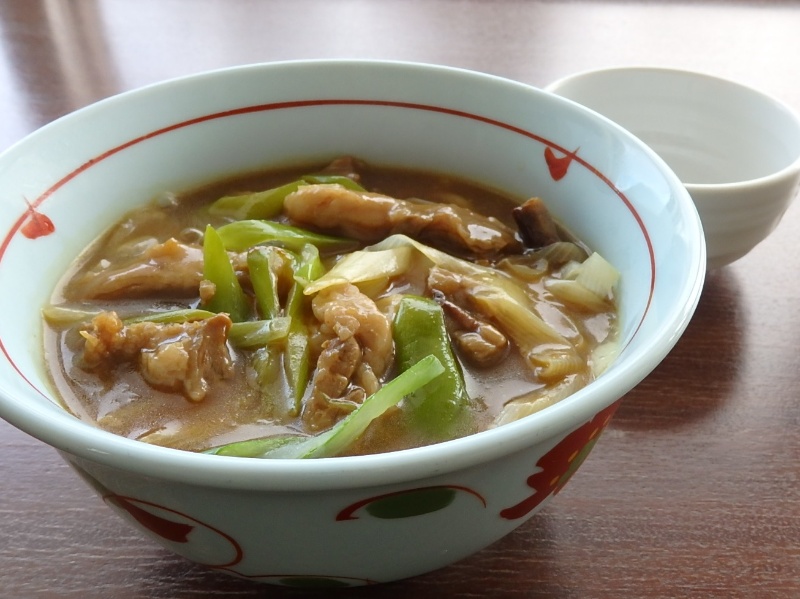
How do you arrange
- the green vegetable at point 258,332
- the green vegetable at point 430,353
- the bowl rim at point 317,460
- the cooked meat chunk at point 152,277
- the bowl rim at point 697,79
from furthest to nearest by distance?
1. the bowl rim at point 697,79
2. the cooked meat chunk at point 152,277
3. the green vegetable at point 258,332
4. the green vegetable at point 430,353
5. the bowl rim at point 317,460

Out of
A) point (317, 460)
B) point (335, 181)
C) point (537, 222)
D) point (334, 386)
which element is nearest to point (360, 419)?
point (334, 386)

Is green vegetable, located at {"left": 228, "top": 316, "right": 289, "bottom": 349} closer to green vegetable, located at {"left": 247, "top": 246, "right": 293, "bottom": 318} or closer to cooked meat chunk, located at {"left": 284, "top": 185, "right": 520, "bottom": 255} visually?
green vegetable, located at {"left": 247, "top": 246, "right": 293, "bottom": 318}

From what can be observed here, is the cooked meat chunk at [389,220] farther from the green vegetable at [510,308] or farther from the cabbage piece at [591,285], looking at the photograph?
the cabbage piece at [591,285]

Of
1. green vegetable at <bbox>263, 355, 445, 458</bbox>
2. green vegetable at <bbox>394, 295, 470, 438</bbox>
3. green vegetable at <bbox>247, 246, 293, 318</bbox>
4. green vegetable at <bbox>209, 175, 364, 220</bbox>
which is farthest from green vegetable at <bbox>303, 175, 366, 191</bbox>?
green vegetable at <bbox>263, 355, 445, 458</bbox>

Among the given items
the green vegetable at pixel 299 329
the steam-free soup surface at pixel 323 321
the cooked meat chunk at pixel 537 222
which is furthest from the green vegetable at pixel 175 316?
the cooked meat chunk at pixel 537 222

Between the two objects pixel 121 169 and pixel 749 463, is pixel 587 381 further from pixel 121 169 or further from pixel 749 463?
pixel 121 169
